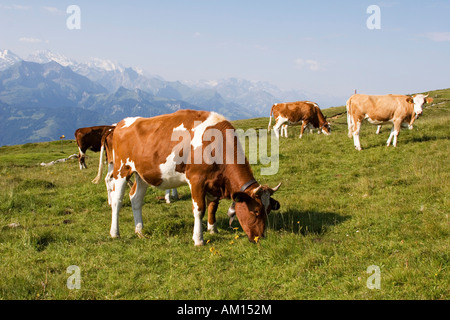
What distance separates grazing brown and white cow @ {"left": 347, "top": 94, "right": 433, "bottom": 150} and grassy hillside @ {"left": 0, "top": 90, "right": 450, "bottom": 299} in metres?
3.54

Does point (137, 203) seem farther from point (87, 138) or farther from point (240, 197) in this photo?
point (87, 138)

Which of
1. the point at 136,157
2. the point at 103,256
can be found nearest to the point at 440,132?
the point at 136,157

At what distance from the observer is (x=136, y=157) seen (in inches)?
369

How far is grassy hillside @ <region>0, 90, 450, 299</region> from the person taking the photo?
6176mm

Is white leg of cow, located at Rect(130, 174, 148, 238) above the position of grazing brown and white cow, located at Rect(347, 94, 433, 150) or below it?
below

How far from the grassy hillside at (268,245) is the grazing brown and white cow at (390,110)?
11.6ft

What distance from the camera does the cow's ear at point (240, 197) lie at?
804 centimetres

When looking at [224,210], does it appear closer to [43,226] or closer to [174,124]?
[174,124]

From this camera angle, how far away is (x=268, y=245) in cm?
775

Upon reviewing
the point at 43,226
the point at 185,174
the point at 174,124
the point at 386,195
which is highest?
the point at 174,124

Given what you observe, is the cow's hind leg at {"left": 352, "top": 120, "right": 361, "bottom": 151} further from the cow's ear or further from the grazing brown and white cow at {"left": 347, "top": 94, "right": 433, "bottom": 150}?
the cow's ear

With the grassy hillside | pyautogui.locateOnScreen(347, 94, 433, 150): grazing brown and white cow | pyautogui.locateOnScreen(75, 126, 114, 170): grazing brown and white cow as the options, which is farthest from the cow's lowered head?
pyautogui.locateOnScreen(75, 126, 114, 170): grazing brown and white cow

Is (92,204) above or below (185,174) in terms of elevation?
below
